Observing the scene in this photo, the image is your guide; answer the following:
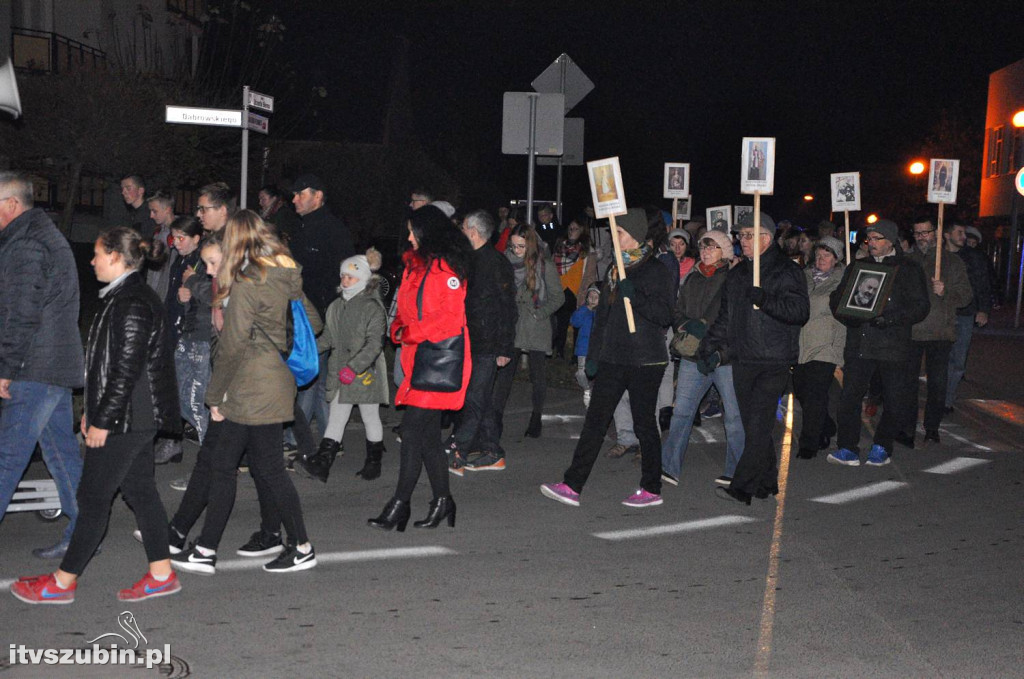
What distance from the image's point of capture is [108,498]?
557cm

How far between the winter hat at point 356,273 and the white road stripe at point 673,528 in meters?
2.67

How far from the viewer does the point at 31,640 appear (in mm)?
5047

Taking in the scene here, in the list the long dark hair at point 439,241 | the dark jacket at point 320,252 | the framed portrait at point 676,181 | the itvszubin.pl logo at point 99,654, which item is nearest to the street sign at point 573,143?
the framed portrait at point 676,181

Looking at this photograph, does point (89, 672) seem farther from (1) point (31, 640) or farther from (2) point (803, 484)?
(2) point (803, 484)

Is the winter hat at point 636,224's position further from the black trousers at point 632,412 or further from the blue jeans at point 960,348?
the blue jeans at point 960,348

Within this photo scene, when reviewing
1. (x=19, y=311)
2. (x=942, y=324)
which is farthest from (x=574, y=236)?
(x=19, y=311)

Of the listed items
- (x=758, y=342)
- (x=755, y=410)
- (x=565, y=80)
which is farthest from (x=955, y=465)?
(x=565, y=80)

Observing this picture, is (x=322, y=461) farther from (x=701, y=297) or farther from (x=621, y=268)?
(x=701, y=297)

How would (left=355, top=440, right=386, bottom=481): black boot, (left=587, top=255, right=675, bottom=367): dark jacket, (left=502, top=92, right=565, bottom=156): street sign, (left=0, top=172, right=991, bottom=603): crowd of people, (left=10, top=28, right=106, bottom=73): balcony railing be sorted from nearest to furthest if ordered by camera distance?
1. (left=0, top=172, right=991, bottom=603): crowd of people
2. (left=587, top=255, right=675, bottom=367): dark jacket
3. (left=355, top=440, right=386, bottom=481): black boot
4. (left=502, top=92, right=565, bottom=156): street sign
5. (left=10, top=28, right=106, bottom=73): balcony railing

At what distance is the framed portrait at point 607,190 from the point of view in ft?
27.9

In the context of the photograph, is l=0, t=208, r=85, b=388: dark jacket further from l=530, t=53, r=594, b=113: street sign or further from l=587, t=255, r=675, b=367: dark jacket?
l=530, t=53, r=594, b=113: street sign

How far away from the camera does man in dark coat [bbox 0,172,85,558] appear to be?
6.18 meters

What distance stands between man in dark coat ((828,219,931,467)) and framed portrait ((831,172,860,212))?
3691mm

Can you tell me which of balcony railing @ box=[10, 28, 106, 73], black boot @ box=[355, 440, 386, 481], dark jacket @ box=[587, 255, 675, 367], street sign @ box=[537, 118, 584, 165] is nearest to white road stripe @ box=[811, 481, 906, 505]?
dark jacket @ box=[587, 255, 675, 367]
